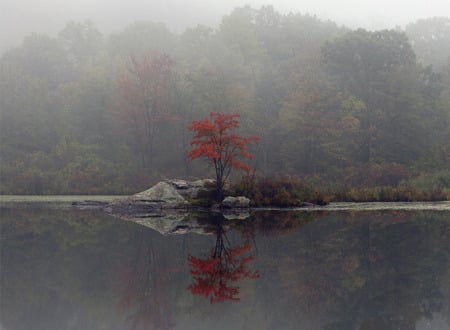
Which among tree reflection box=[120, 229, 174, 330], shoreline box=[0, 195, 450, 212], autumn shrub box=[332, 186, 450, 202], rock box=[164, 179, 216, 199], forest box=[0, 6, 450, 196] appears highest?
forest box=[0, 6, 450, 196]

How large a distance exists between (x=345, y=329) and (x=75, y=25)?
234 ft

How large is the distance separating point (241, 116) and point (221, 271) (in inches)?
1328

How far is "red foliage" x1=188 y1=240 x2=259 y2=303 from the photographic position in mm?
7242

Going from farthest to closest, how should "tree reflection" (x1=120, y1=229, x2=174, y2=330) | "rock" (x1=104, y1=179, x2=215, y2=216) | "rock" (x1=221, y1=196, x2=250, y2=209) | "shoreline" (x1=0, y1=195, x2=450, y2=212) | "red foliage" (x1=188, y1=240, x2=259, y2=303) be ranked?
"rock" (x1=104, y1=179, x2=215, y2=216) < "rock" (x1=221, y1=196, x2=250, y2=209) < "shoreline" (x1=0, y1=195, x2=450, y2=212) < "red foliage" (x1=188, y1=240, x2=259, y2=303) < "tree reflection" (x1=120, y1=229, x2=174, y2=330)

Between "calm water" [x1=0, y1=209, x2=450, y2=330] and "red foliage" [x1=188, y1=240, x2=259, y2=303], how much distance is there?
0.07ft

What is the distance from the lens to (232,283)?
7.79 m

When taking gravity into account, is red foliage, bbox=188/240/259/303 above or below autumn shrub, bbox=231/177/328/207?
below

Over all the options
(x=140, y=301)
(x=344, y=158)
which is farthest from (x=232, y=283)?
(x=344, y=158)

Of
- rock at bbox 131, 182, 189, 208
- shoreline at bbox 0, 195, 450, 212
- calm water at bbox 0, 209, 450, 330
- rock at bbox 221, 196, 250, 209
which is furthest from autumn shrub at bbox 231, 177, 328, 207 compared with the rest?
calm water at bbox 0, 209, 450, 330

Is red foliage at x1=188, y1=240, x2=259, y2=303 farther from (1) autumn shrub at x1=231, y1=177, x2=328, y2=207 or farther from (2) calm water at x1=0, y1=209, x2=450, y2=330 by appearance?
(1) autumn shrub at x1=231, y1=177, x2=328, y2=207

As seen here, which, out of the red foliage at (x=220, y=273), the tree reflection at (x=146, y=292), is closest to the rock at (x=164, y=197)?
the red foliage at (x=220, y=273)

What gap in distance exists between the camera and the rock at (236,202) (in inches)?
892

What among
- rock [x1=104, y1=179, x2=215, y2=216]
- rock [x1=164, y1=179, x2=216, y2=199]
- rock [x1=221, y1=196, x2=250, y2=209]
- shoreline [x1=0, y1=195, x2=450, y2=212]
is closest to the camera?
shoreline [x1=0, y1=195, x2=450, y2=212]

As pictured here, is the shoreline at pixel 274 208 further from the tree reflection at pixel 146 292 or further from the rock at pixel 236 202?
the tree reflection at pixel 146 292
